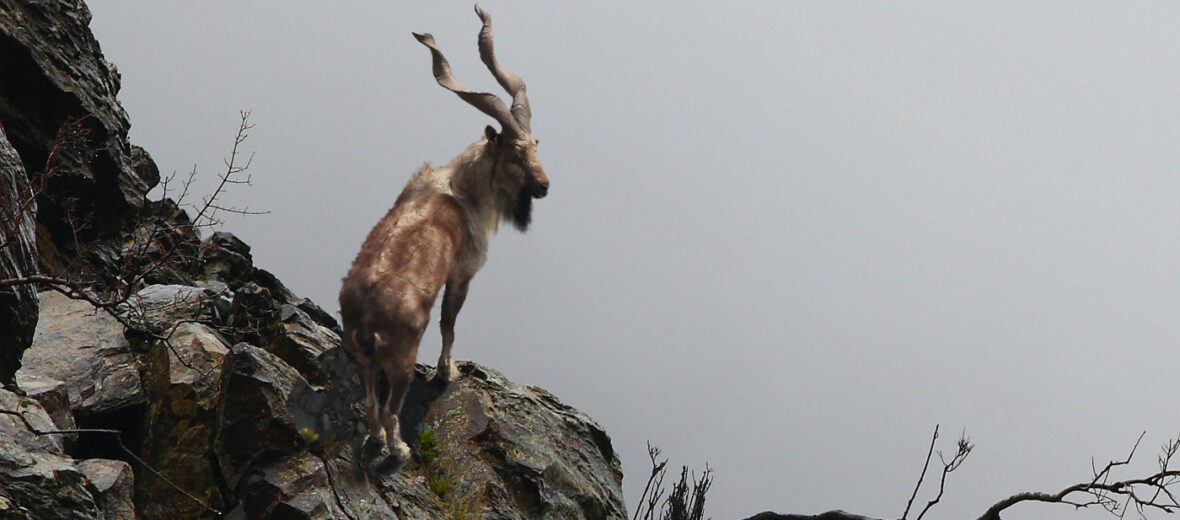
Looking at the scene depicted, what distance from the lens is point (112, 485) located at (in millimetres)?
8375

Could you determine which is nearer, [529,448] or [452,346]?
[452,346]

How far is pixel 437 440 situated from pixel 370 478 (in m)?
1.50

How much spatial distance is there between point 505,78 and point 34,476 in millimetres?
5162

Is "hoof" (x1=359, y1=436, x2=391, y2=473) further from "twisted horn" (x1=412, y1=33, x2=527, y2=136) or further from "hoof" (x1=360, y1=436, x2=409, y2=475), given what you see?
"twisted horn" (x1=412, y1=33, x2=527, y2=136)

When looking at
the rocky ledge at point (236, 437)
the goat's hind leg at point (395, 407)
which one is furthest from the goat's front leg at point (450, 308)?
the goat's hind leg at point (395, 407)

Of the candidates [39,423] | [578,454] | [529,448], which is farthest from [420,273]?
[578,454]

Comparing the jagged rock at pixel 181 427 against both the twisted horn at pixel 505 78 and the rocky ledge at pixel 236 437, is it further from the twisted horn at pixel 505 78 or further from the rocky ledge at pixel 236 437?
the twisted horn at pixel 505 78

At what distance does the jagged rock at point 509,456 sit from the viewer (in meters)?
11.2

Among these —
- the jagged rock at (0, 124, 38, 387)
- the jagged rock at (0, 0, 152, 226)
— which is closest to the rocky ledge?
the jagged rock at (0, 124, 38, 387)

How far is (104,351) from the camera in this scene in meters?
10.8

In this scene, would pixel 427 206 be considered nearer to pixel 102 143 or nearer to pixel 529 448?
pixel 529 448

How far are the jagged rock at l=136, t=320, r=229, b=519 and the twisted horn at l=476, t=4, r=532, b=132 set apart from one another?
3.40m

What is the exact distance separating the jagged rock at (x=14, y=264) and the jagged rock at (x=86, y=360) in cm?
79

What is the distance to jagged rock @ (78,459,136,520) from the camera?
8.25m
